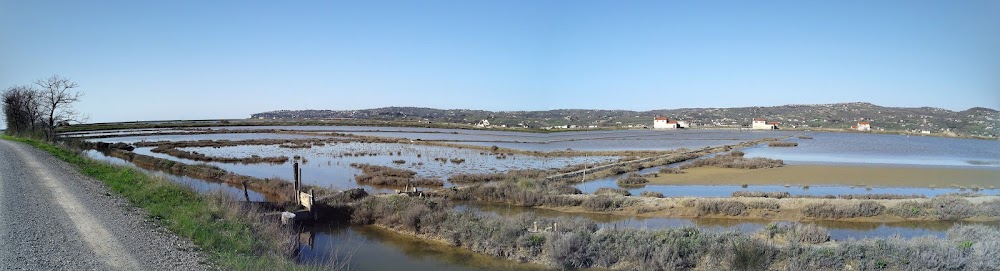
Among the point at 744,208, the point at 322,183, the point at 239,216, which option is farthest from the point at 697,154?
the point at 239,216

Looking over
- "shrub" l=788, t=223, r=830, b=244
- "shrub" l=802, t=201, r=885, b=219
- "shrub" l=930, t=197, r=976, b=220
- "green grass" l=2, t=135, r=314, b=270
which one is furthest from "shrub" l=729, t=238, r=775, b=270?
"shrub" l=930, t=197, r=976, b=220

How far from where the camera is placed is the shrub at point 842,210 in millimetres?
18719

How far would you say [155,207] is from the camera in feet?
40.5

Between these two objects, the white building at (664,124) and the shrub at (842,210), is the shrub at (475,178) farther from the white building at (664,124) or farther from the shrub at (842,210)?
the white building at (664,124)

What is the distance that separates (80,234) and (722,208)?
1792 cm

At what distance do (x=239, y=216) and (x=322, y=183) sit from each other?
12.9 metres

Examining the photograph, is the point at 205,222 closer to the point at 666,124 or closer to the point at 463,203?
the point at 463,203

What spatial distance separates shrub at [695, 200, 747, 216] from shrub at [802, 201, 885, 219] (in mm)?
2119

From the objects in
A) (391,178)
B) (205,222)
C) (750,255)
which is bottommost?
(391,178)

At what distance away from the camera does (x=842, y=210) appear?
18.8 meters

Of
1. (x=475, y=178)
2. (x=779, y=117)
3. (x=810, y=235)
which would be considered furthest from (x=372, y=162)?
(x=779, y=117)

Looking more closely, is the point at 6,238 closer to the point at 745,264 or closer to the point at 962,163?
the point at 745,264

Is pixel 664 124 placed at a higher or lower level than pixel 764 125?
higher

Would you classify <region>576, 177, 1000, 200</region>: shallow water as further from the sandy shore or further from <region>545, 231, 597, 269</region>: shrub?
<region>545, 231, 597, 269</region>: shrub
